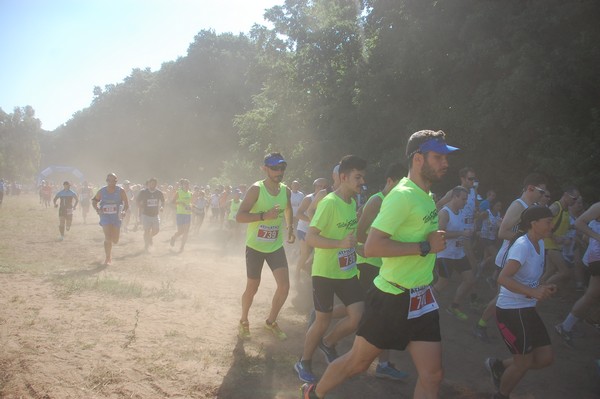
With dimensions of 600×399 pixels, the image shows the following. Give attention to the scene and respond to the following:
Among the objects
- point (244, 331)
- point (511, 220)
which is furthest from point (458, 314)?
point (244, 331)

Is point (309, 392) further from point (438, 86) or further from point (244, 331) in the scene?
point (438, 86)

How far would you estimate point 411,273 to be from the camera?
10.5 ft

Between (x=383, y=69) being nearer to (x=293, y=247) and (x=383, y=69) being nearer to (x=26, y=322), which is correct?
(x=293, y=247)

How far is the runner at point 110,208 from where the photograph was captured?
10.4 m

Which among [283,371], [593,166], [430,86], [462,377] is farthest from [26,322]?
[430,86]

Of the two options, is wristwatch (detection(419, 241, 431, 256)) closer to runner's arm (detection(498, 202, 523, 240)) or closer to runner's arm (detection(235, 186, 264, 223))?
runner's arm (detection(235, 186, 264, 223))

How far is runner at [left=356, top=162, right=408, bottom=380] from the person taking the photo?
4.63m

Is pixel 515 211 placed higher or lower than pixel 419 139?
lower

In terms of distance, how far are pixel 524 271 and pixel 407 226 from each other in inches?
72.2

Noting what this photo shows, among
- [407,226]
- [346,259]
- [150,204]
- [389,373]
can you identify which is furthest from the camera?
[150,204]

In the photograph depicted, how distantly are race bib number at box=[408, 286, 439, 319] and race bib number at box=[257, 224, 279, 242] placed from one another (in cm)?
277

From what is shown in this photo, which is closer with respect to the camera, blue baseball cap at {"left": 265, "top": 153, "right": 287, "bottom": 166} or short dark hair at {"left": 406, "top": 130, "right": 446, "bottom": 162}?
short dark hair at {"left": 406, "top": 130, "right": 446, "bottom": 162}

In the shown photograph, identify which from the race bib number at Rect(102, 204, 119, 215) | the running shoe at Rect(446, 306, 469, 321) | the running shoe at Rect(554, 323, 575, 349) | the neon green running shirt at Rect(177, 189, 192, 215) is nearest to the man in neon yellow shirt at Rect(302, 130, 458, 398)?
the running shoe at Rect(554, 323, 575, 349)

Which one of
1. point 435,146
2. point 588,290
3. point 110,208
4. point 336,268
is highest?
point 435,146
